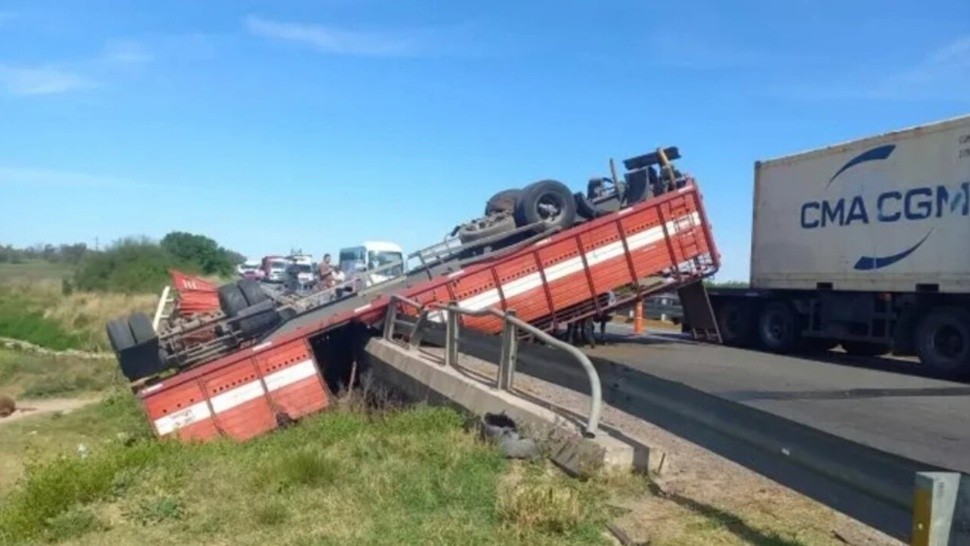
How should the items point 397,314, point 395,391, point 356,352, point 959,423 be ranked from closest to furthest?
point 959,423 → point 395,391 → point 397,314 → point 356,352

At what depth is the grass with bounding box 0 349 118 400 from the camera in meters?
24.7

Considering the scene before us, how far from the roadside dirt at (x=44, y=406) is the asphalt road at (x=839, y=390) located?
11451 millimetres

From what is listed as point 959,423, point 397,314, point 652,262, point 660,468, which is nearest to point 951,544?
point 660,468

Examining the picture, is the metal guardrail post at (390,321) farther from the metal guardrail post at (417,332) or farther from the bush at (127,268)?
the bush at (127,268)

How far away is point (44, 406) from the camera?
2248 centimetres

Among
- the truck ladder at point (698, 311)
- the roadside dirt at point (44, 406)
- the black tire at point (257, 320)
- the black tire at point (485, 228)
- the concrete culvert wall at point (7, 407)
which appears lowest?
the truck ladder at point (698, 311)

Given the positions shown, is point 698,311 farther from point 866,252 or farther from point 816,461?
point 816,461

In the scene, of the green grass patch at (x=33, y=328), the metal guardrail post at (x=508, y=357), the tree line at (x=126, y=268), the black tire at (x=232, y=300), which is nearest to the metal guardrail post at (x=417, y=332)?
the metal guardrail post at (x=508, y=357)

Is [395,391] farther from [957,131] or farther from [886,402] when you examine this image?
[957,131]

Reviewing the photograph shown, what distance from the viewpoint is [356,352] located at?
14.2 m

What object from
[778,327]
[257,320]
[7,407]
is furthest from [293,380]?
[7,407]

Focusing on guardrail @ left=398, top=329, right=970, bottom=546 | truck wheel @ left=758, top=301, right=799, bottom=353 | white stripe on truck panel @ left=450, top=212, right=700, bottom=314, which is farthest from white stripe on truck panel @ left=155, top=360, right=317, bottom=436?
truck wheel @ left=758, top=301, right=799, bottom=353

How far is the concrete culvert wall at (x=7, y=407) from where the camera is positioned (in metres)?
21.1

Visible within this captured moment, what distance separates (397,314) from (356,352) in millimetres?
1225
